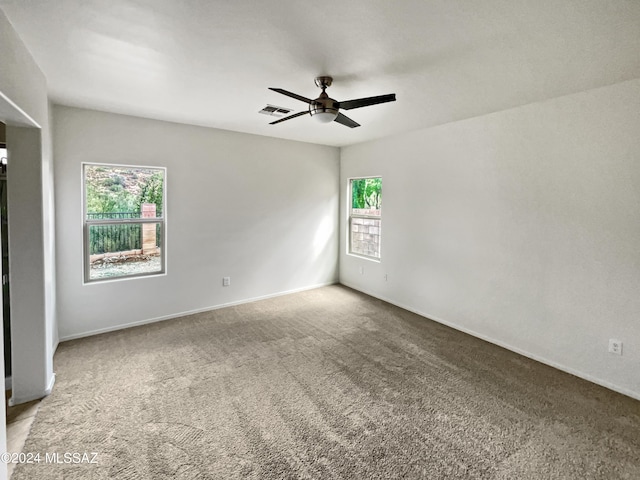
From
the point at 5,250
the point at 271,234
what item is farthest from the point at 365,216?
the point at 5,250

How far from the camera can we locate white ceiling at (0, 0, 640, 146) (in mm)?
1712

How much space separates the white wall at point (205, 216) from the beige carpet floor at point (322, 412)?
22.3 inches

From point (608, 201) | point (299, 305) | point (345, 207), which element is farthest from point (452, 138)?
point (299, 305)

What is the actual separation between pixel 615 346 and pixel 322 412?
2.52 meters

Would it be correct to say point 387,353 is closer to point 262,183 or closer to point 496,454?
point 496,454

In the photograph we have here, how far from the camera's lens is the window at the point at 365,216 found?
17.1 ft

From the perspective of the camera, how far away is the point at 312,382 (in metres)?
2.76

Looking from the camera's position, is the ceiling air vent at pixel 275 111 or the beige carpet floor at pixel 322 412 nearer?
the beige carpet floor at pixel 322 412

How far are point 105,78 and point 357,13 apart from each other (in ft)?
7.20

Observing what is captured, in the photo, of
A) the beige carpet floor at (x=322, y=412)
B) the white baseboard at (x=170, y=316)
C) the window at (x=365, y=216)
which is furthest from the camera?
the window at (x=365, y=216)

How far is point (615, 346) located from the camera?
270cm

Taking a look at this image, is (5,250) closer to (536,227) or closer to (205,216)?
(205,216)

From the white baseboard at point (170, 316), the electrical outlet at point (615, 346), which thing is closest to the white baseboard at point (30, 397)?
the white baseboard at point (170, 316)

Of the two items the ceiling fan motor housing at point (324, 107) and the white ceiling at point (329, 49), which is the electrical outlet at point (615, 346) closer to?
the white ceiling at point (329, 49)
